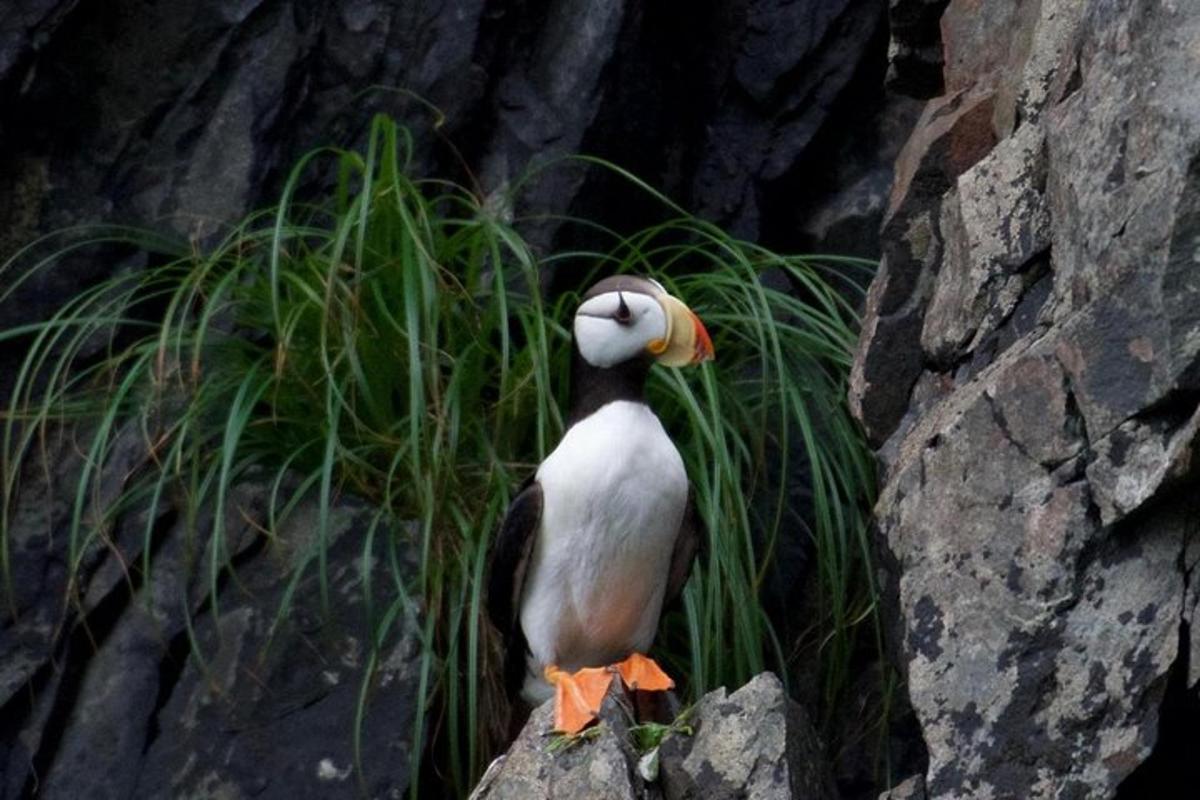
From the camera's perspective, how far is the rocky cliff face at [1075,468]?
2840mm

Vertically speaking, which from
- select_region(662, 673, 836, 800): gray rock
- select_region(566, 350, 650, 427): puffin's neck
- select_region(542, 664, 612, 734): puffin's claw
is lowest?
select_region(542, 664, 612, 734): puffin's claw

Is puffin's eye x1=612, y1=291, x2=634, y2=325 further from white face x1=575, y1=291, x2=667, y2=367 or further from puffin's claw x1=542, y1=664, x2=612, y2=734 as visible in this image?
puffin's claw x1=542, y1=664, x2=612, y2=734

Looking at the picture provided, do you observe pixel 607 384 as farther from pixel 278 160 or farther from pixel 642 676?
pixel 278 160

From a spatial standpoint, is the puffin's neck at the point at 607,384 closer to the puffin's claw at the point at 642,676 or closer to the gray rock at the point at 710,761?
the puffin's claw at the point at 642,676

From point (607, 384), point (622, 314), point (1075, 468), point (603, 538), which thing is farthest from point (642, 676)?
point (1075, 468)

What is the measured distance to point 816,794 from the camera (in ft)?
10.6

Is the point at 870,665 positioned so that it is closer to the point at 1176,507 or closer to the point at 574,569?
the point at 574,569

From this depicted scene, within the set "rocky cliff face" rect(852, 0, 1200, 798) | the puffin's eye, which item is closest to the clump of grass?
the puffin's eye

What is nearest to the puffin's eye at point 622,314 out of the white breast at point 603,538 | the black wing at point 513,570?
the white breast at point 603,538

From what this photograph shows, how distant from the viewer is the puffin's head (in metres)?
3.77

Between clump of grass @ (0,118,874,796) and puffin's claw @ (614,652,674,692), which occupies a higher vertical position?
clump of grass @ (0,118,874,796)

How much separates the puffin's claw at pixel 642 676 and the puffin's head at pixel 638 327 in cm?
55

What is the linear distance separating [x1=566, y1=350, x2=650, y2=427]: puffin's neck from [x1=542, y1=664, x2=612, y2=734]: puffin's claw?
20.4 inches

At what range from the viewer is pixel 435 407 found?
4383 millimetres
